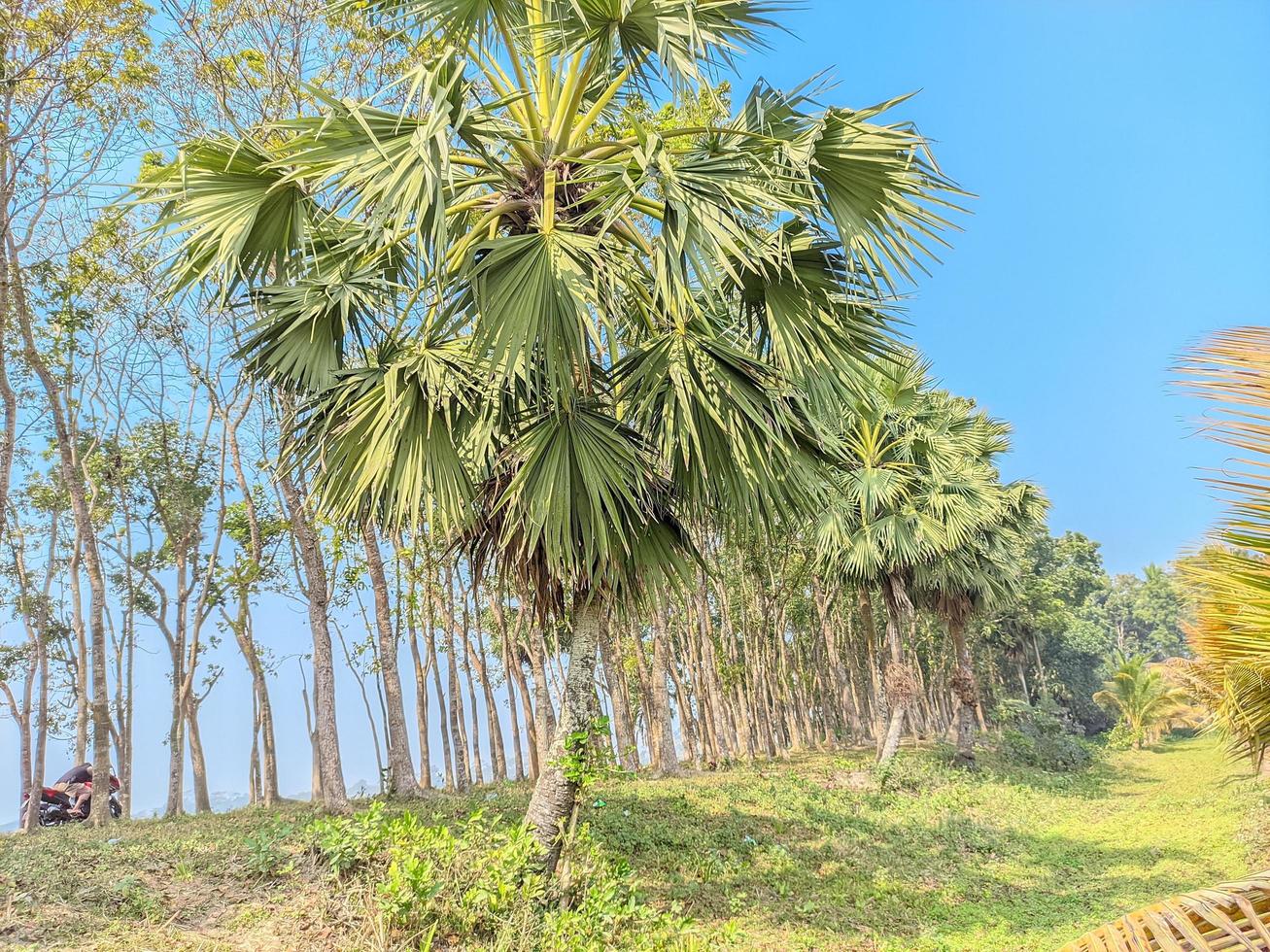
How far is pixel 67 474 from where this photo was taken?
9359mm

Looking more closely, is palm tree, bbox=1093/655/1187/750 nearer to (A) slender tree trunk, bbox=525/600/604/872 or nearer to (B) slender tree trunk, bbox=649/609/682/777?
(B) slender tree trunk, bbox=649/609/682/777

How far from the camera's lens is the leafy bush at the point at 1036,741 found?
1933 cm

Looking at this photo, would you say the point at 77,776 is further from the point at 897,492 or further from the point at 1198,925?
the point at 1198,925

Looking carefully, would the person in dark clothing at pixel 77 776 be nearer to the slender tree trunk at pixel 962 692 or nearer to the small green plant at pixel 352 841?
the small green plant at pixel 352 841

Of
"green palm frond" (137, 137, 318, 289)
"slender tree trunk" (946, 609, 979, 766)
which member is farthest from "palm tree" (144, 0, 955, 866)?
"slender tree trunk" (946, 609, 979, 766)

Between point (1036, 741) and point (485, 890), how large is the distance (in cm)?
1921

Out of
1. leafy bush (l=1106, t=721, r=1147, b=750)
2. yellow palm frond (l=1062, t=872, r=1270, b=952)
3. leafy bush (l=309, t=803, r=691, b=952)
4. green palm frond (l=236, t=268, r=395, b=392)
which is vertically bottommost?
leafy bush (l=1106, t=721, r=1147, b=750)

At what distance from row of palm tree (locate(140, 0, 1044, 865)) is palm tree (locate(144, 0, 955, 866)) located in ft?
0.08

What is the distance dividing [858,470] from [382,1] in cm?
1096

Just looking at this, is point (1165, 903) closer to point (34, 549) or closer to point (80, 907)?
point (80, 907)

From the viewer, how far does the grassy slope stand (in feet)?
17.2

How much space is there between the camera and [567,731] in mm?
5996

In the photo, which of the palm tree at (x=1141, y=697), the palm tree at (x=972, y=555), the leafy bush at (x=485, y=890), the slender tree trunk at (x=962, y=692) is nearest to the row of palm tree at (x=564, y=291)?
the leafy bush at (x=485, y=890)

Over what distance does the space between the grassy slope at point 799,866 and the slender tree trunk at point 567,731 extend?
4.44 ft
